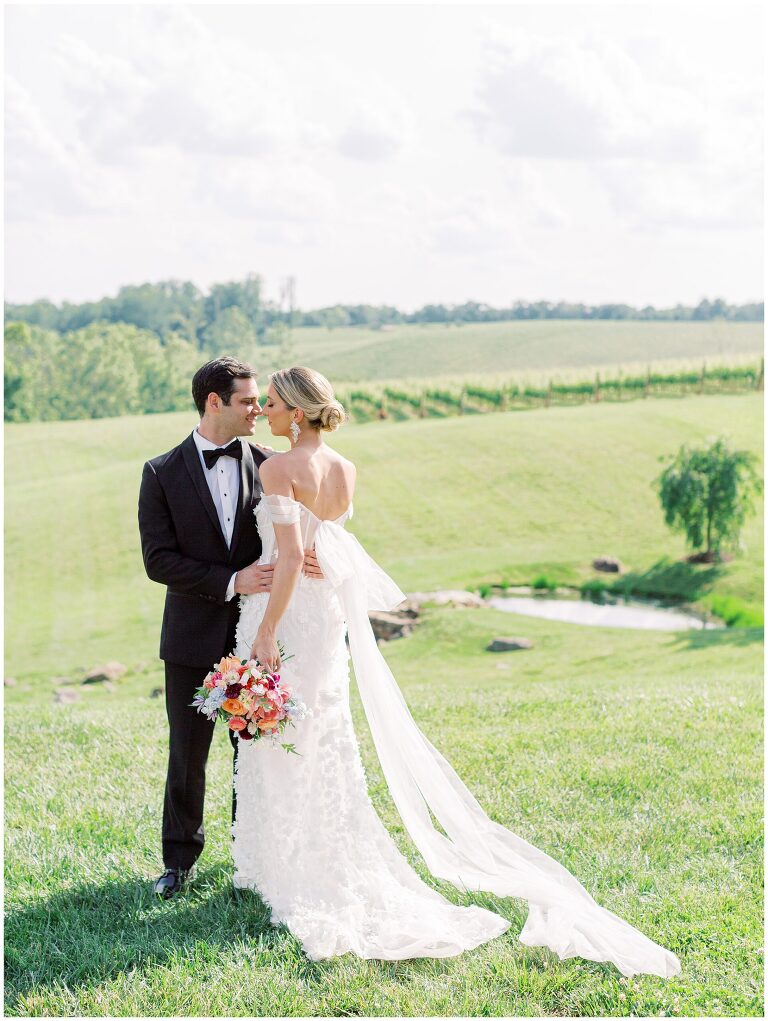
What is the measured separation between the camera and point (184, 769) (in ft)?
17.5

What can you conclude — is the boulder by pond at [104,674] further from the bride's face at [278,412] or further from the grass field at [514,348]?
the grass field at [514,348]

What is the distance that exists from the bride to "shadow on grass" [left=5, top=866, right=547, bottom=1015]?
83 mm

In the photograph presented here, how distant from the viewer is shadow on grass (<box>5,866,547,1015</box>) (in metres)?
4.43

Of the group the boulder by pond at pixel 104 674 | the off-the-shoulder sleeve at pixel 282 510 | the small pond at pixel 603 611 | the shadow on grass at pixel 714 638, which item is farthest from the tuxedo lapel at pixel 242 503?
the small pond at pixel 603 611

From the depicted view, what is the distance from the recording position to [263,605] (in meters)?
5.03

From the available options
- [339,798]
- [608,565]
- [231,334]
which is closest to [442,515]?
[608,565]

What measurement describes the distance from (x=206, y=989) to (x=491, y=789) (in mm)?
3039

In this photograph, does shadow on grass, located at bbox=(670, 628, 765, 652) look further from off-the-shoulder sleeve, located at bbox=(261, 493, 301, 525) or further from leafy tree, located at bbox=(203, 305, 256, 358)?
leafy tree, located at bbox=(203, 305, 256, 358)

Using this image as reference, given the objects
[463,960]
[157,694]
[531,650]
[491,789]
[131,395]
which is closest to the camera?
[463,960]

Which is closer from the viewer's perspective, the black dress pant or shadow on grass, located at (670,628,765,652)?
the black dress pant

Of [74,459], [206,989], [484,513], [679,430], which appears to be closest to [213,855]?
[206,989]

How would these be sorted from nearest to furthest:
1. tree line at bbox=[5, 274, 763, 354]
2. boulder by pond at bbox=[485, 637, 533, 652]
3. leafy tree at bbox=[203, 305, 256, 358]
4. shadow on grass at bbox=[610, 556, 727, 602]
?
1. boulder by pond at bbox=[485, 637, 533, 652]
2. shadow on grass at bbox=[610, 556, 727, 602]
3. leafy tree at bbox=[203, 305, 256, 358]
4. tree line at bbox=[5, 274, 763, 354]

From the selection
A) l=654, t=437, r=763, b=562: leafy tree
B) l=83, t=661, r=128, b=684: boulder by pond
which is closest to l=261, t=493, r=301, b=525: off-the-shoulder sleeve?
l=83, t=661, r=128, b=684: boulder by pond

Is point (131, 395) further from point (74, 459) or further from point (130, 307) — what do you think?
point (130, 307)
